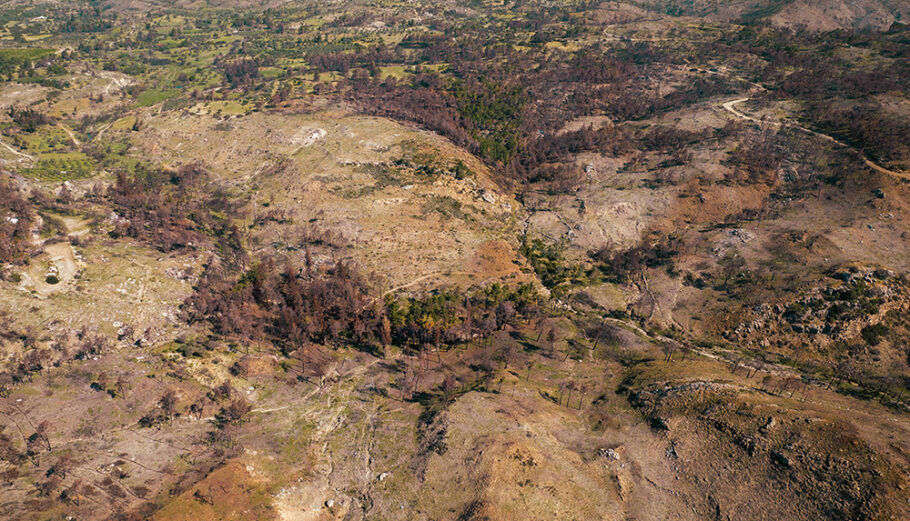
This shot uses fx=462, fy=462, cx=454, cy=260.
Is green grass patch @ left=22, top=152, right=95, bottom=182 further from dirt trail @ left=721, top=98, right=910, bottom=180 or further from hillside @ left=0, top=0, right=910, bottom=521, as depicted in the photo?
dirt trail @ left=721, top=98, right=910, bottom=180

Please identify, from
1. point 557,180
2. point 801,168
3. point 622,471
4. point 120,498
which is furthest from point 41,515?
point 801,168

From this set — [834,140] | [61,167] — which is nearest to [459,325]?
[834,140]

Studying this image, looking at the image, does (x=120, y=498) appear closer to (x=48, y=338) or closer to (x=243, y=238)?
(x=48, y=338)

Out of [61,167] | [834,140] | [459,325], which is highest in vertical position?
[61,167]

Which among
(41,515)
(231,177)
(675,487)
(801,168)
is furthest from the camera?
(231,177)

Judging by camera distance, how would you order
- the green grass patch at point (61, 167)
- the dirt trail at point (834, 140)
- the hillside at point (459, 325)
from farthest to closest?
the green grass patch at point (61, 167) < the dirt trail at point (834, 140) < the hillside at point (459, 325)

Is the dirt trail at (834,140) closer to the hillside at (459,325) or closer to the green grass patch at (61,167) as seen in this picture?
the hillside at (459,325)

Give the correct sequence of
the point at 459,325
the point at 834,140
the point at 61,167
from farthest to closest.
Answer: the point at 61,167 < the point at 834,140 < the point at 459,325

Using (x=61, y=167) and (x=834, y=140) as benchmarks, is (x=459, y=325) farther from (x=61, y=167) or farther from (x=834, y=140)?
(x=61, y=167)

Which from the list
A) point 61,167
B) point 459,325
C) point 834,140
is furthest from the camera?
point 61,167

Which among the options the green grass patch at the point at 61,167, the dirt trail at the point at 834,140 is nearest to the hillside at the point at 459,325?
the dirt trail at the point at 834,140

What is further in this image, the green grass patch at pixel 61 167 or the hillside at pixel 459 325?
the green grass patch at pixel 61 167
